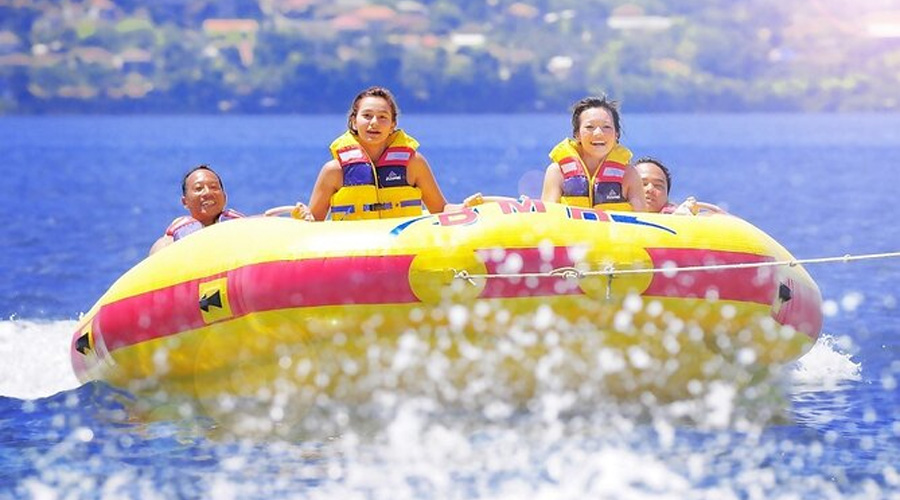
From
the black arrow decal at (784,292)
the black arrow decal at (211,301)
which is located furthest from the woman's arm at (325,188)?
the black arrow decal at (784,292)

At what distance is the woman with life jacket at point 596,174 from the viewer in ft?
22.3

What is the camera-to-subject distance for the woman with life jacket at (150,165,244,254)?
23.6 feet

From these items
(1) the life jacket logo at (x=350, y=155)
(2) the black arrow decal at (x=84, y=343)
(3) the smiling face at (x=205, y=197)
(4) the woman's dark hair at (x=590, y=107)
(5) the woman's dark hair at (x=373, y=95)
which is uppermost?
(5) the woman's dark hair at (x=373, y=95)

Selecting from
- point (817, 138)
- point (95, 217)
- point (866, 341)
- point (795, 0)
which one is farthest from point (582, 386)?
point (795, 0)

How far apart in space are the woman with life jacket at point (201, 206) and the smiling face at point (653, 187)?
1.82m

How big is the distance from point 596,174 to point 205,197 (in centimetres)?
174

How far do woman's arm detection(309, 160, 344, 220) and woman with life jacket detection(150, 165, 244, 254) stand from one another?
0.43 meters

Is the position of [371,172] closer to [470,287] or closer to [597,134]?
[597,134]

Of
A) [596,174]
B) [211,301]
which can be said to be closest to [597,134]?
[596,174]

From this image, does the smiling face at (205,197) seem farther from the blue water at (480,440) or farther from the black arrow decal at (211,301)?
the black arrow decal at (211,301)

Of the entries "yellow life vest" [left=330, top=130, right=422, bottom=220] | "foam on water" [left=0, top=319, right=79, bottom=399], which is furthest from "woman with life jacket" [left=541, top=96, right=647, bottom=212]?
"foam on water" [left=0, top=319, right=79, bottom=399]

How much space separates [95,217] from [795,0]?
10424 centimetres

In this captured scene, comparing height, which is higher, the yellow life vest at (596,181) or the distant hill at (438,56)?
the distant hill at (438,56)

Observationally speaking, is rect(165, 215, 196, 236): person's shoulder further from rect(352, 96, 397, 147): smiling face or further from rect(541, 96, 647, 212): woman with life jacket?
rect(541, 96, 647, 212): woman with life jacket
